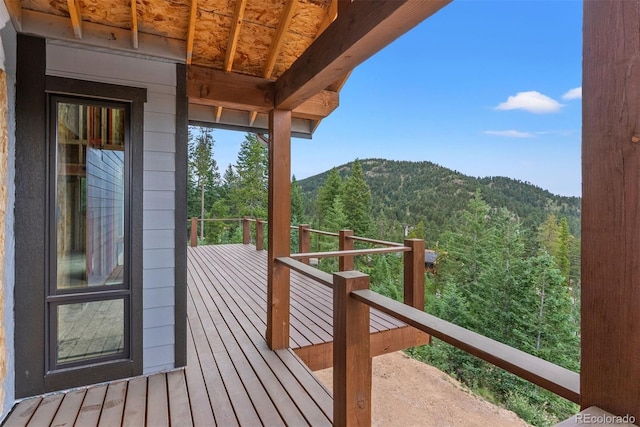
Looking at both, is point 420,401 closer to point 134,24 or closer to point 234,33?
point 234,33

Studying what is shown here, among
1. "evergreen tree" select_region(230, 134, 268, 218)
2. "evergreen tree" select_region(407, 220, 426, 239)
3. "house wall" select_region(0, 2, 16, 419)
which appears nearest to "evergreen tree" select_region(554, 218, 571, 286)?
"evergreen tree" select_region(407, 220, 426, 239)

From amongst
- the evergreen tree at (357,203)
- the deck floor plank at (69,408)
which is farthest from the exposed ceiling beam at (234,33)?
the evergreen tree at (357,203)

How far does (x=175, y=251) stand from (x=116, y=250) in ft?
1.43

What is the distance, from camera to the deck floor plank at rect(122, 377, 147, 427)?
2.11 metres

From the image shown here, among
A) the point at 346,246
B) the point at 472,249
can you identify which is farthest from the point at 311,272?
the point at 472,249

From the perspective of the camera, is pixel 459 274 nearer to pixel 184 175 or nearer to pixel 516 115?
pixel 184 175

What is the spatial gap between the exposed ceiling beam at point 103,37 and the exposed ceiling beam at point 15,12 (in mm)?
28

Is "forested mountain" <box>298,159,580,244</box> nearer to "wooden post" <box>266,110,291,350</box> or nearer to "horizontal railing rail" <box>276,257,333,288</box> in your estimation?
"wooden post" <box>266,110,291,350</box>

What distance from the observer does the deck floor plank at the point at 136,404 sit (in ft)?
6.91

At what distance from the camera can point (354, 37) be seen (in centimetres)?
177

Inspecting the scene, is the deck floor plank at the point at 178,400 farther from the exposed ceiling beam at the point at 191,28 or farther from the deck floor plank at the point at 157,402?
the exposed ceiling beam at the point at 191,28

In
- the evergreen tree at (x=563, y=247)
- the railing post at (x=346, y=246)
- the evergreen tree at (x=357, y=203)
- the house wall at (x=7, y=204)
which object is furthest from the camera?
the evergreen tree at (x=357, y=203)

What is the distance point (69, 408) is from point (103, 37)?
269 cm

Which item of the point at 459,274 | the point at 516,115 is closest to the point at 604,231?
the point at 459,274
